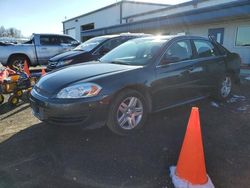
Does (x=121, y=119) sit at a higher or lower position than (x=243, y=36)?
lower

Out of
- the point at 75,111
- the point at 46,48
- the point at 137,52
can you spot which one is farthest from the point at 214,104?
the point at 46,48

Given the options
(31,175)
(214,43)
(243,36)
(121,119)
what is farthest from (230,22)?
(31,175)

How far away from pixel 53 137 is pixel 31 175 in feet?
3.44

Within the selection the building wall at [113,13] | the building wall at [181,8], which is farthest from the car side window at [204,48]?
the building wall at [113,13]

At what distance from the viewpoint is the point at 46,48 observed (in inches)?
462

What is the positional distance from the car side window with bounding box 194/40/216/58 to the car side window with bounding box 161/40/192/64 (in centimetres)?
27

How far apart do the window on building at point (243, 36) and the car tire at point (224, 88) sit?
24.6 ft

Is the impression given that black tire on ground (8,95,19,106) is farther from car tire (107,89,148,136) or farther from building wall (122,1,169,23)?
building wall (122,1,169,23)

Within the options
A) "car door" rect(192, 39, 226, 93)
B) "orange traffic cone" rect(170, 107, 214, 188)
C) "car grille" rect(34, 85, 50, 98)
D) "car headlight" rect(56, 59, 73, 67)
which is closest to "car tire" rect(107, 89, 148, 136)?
"car grille" rect(34, 85, 50, 98)

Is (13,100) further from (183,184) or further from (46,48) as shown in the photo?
(46,48)

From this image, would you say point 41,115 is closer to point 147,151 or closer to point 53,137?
point 53,137

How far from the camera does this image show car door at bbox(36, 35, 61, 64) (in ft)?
38.2

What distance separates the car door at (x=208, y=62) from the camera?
4.95 metres

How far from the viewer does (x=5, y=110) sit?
5344 millimetres
